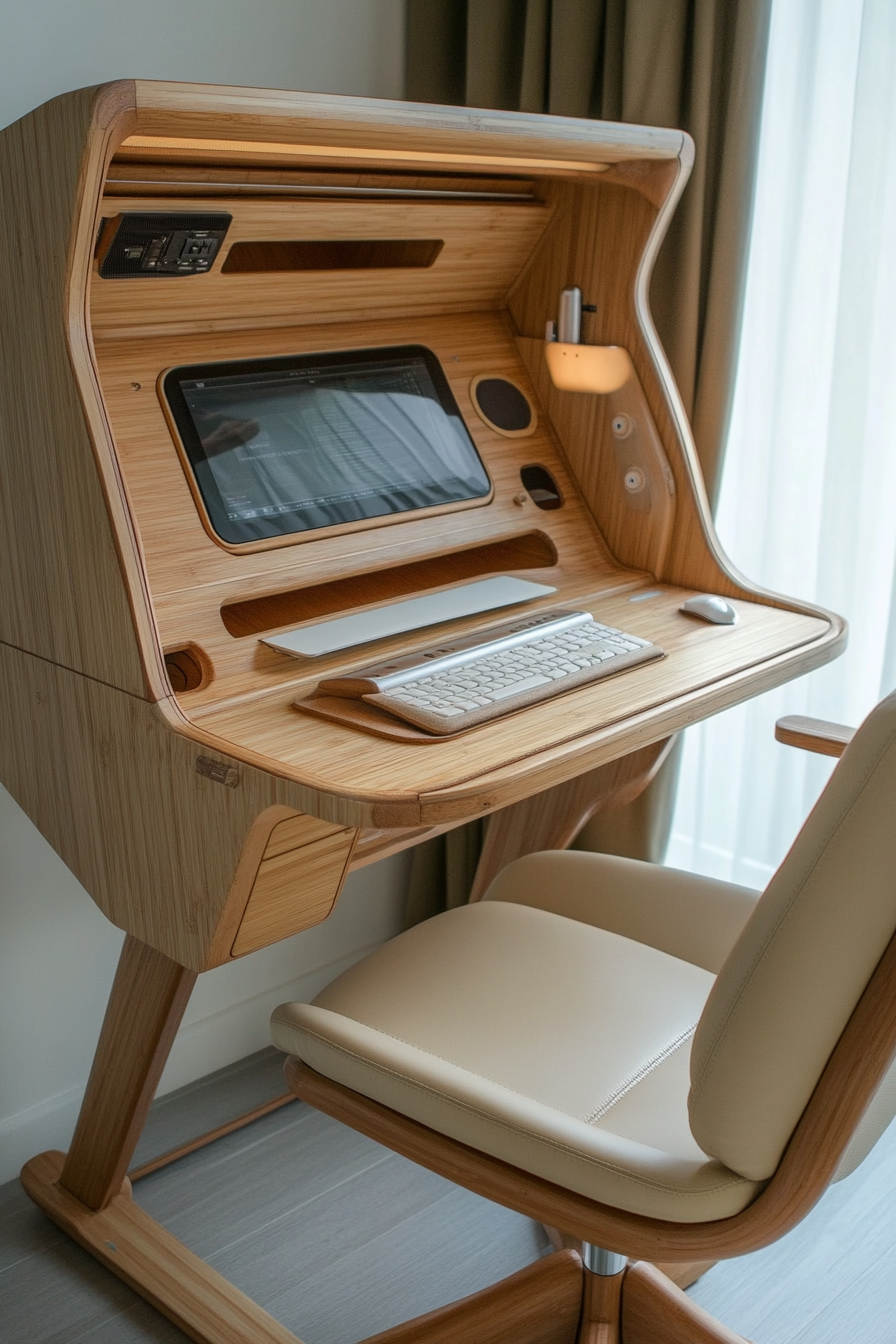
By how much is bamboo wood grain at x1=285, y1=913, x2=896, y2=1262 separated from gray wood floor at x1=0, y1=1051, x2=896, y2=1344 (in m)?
0.62

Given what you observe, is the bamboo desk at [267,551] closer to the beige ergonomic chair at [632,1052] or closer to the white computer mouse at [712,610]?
the white computer mouse at [712,610]

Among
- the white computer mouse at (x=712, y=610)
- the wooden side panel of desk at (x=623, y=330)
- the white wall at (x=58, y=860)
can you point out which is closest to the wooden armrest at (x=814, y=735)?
the white computer mouse at (x=712, y=610)

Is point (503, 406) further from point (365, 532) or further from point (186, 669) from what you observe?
point (186, 669)

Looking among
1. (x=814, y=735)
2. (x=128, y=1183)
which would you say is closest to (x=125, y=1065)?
(x=128, y=1183)

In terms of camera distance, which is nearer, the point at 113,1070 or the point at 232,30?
the point at 113,1070

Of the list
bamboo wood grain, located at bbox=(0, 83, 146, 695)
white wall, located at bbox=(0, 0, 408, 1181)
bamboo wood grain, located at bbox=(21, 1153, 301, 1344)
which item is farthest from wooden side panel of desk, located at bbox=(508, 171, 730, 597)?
bamboo wood grain, located at bbox=(21, 1153, 301, 1344)

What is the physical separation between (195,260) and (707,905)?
38.1 inches

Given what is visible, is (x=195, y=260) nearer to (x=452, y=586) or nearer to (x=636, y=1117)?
(x=452, y=586)

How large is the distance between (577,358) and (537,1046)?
3.12 ft

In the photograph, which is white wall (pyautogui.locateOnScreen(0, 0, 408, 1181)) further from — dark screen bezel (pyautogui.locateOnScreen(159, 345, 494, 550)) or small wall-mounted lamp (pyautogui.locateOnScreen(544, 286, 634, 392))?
small wall-mounted lamp (pyautogui.locateOnScreen(544, 286, 634, 392))

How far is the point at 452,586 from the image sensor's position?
1.62 m

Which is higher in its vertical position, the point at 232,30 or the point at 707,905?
the point at 232,30

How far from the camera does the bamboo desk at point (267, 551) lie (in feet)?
3.83

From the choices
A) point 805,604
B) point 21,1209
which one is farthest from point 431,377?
point 21,1209
